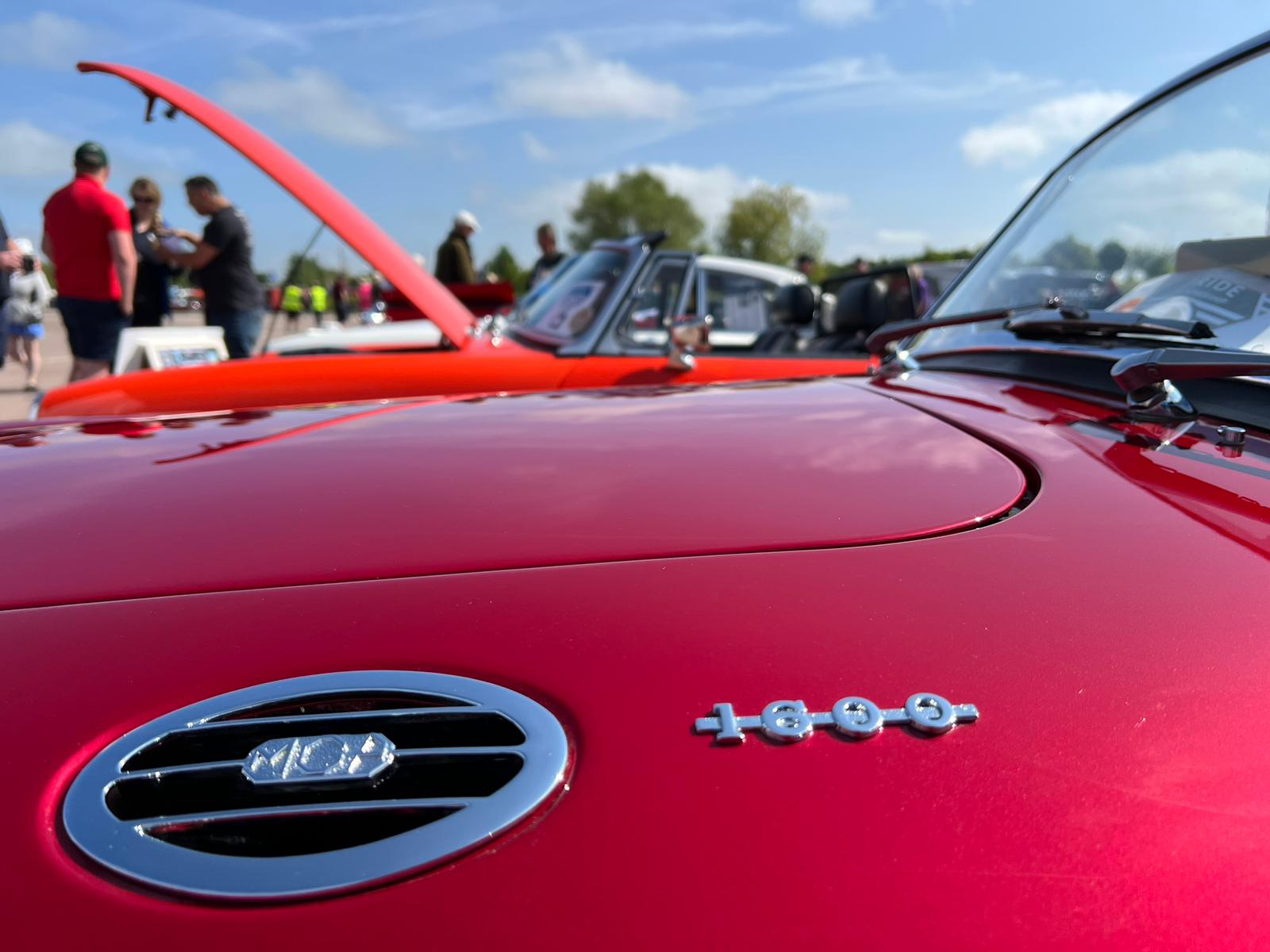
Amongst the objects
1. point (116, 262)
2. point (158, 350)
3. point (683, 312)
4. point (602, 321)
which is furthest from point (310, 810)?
point (116, 262)

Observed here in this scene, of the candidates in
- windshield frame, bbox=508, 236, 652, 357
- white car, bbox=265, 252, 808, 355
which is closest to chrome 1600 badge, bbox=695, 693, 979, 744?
windshield frame, bbox=508, 236, 652, 357

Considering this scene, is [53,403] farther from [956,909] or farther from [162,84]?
[956,909]

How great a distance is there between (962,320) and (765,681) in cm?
141

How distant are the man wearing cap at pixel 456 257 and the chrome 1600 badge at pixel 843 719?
303 inches

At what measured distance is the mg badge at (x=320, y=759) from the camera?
0.65 m

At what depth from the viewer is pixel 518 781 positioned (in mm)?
636

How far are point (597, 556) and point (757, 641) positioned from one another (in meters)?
0.20

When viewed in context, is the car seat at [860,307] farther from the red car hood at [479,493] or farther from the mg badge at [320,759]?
the mg badge at [320,759]

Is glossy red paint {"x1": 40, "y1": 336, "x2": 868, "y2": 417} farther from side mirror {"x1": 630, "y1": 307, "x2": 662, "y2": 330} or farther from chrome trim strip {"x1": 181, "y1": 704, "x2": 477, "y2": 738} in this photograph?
chrome trim strip {"x1": 181, "y1": 704, "x2": 477, "y2": 738}

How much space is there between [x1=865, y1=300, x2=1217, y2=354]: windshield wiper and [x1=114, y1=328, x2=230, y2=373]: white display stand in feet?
11.2

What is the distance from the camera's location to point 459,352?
3531 mm

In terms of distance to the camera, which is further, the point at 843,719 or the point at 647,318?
the point at 647,318

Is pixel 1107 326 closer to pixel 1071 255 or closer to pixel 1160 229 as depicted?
pixel 1160 229

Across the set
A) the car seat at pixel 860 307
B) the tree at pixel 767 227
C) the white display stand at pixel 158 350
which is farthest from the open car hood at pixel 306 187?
the tree at pixel 767 227
